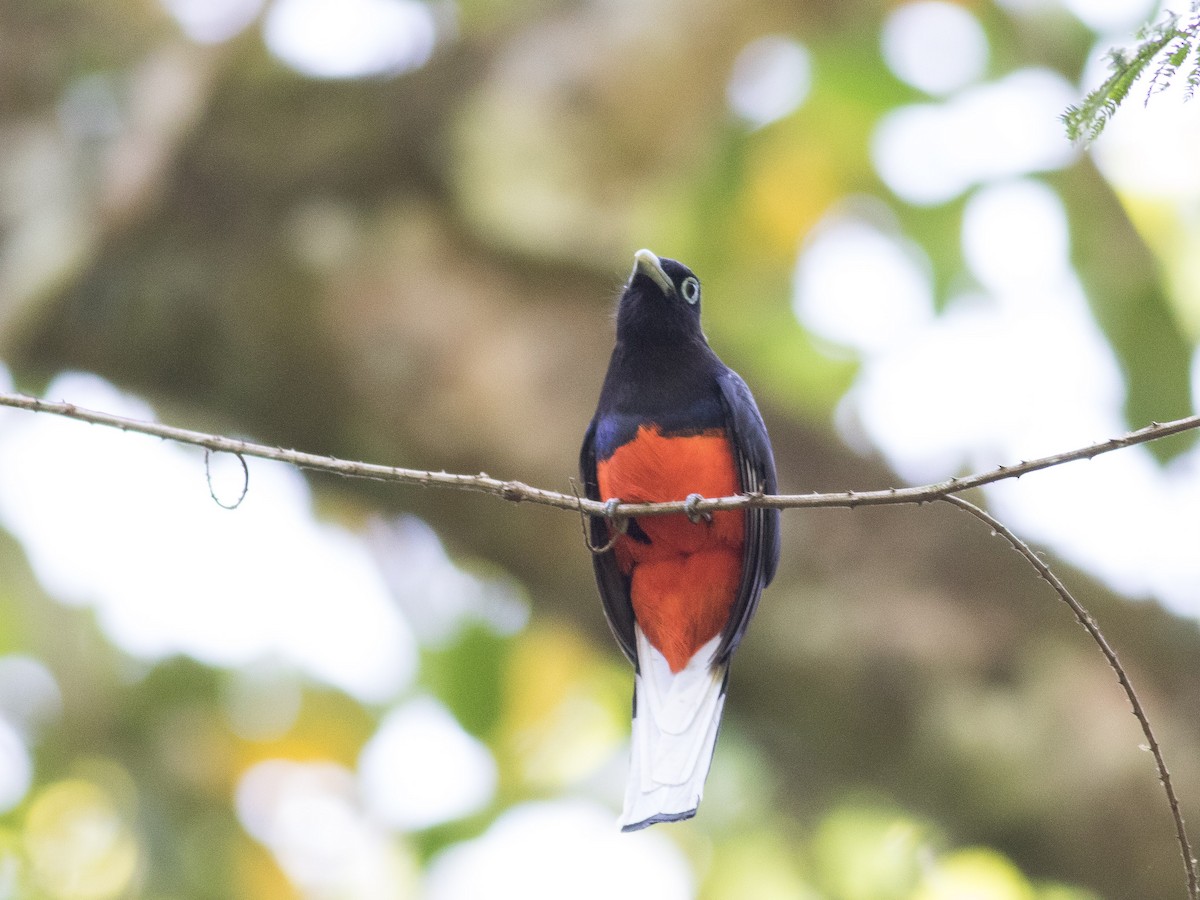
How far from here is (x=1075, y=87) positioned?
6.73 meters

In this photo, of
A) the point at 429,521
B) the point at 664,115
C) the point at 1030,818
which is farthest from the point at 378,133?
the point at 1030,818

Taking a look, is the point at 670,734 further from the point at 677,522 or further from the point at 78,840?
the point at 78,840

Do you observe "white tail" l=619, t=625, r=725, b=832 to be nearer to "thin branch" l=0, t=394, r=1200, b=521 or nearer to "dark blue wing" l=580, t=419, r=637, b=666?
"dark blue wing" l=580, t=419, r=637, b=666

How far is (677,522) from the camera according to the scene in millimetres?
3158

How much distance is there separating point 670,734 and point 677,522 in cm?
58

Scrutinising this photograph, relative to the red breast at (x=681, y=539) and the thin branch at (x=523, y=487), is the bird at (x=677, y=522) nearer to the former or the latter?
the red breast at (x=681, y=539)

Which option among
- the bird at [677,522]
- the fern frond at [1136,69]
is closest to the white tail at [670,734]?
the bird at [677,522]

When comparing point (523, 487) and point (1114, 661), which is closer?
point (1114, 661)

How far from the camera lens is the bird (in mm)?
3045

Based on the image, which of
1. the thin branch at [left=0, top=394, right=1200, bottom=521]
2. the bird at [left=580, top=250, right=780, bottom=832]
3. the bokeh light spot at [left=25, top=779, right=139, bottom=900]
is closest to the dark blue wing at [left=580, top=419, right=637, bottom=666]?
the bird at [left=580, top=250, right=780, bottom=832]

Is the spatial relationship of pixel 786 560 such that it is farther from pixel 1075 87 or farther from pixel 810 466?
pixel 1075 87

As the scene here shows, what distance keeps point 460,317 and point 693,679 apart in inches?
120

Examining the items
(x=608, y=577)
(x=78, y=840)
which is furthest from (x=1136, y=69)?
(x=78, y=840)

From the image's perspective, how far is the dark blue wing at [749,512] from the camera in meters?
2.93
